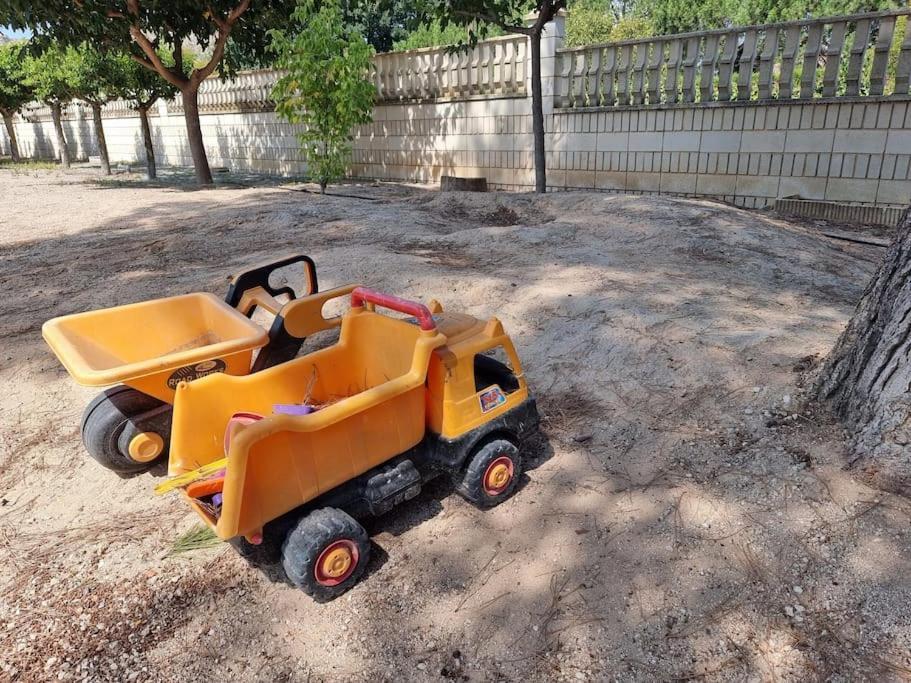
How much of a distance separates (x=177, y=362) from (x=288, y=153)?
12963 mm

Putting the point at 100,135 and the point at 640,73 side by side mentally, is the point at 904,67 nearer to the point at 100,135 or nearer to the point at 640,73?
the point at 640,73

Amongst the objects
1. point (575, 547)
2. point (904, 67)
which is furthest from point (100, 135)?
point (575, 547)

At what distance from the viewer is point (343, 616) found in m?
1.99

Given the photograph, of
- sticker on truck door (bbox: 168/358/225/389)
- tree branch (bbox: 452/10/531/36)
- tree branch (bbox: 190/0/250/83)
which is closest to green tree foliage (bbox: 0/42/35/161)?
tree branch (bbox: 190/0/250/83)

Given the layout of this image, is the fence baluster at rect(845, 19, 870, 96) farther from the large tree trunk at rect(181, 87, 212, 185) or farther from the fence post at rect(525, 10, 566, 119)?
the large tree trunk at rect(181, 87, 212, 185)

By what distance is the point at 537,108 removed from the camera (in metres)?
8.66

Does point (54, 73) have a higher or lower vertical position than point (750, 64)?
higher

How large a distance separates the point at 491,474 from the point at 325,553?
0.69 metres

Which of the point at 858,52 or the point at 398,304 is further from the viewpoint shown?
the point at 858,52

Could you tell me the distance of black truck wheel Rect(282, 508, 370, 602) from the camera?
196cm

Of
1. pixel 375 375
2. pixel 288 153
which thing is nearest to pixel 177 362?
pixel 375 375

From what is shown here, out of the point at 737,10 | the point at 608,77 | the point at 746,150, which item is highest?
the point at 737,10

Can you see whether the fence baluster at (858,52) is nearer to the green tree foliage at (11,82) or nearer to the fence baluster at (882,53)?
the fence baluster at (882,53)

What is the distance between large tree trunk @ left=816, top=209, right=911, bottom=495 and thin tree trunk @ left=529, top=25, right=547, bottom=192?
6834 millimetres
